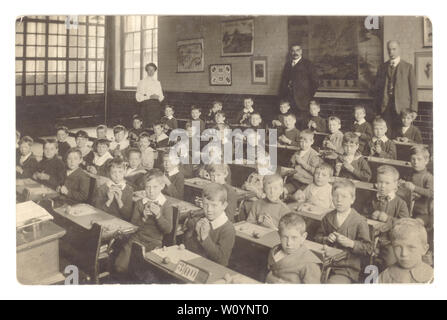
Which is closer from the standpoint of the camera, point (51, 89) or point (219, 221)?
point (219, 221)

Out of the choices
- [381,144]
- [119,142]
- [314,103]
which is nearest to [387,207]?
[381,144]

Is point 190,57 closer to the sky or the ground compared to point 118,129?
closer to the sky

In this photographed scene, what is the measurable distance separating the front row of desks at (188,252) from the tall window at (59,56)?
83 cm

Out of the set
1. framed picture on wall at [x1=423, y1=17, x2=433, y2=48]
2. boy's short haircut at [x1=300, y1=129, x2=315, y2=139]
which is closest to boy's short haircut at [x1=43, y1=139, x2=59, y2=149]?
boy's short haircut at [x1=300, y1=129, x2=315, y2=139]

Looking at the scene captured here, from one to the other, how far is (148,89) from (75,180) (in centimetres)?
98

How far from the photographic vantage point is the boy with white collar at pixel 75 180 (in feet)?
12.2

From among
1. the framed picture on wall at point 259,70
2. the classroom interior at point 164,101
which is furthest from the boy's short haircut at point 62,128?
the framed picture on wall at point 259,70

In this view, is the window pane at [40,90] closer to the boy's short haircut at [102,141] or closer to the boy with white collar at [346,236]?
the boy's short haircut at [102,141]

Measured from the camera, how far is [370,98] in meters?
3.53

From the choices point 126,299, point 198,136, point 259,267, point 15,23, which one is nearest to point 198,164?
point 198,136

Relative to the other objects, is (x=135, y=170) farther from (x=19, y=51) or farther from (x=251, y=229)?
(x=19, y=51)

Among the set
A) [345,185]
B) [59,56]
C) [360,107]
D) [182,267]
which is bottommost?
[182,267]

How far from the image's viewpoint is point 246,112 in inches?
144
